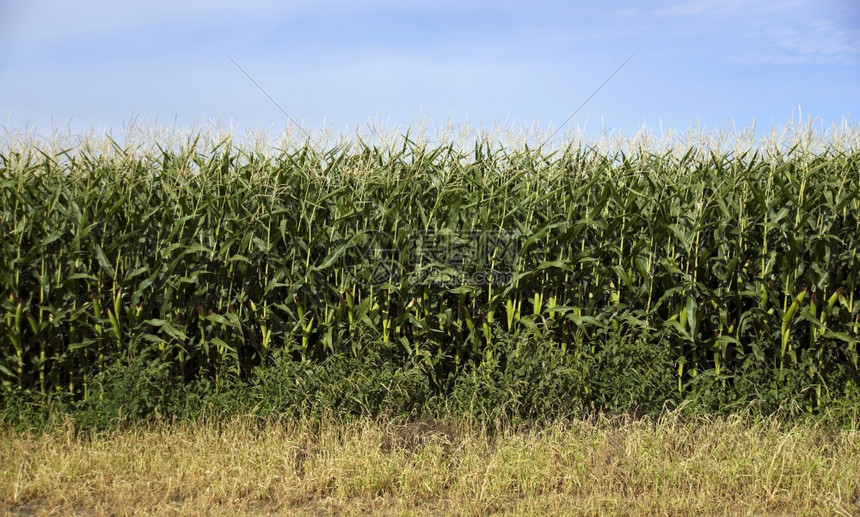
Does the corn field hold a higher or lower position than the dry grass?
higher

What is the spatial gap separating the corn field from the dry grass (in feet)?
1.86

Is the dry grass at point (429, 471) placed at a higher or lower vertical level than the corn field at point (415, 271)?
lower

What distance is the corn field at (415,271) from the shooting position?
17.5 feet

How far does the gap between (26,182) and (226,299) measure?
1846 mm

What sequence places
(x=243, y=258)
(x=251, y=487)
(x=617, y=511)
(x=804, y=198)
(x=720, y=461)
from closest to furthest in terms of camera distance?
1. (x=617, y=511)
2. (x=251, y=487)
3. (x=720, y=461)
4. (x=243, y=258)
5. (x=804, y=198)

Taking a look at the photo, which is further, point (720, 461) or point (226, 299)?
point (226, 299)

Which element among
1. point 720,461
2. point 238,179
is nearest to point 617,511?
point 720,461

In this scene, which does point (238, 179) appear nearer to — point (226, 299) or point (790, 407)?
point (226, 299)

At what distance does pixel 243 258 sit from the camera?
204 inches

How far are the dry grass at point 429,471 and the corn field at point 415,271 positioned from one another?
1.86 feet

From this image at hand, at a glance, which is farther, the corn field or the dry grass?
the corn field

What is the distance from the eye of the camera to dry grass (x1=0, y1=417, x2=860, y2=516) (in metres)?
4.12

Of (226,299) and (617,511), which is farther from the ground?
(226,299)

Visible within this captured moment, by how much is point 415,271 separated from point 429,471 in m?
1.52
